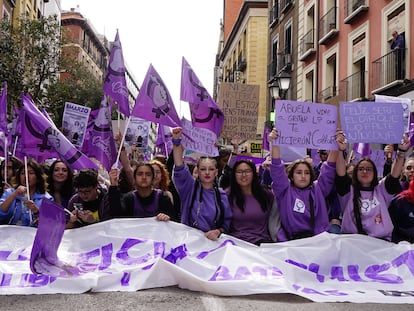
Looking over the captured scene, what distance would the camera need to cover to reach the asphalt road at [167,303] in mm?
3848

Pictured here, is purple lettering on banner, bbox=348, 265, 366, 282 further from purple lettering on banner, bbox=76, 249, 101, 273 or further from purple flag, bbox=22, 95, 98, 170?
purple flag, bbox=22, 95, 98, 170

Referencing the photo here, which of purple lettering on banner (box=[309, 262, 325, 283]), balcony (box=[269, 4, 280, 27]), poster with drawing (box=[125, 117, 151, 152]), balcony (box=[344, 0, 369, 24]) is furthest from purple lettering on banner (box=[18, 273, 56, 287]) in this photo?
balcony (box=[269, 4, 280, 27])

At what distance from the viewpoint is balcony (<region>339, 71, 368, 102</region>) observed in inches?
635

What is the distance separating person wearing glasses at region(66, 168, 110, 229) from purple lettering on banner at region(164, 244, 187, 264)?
0.90 meters

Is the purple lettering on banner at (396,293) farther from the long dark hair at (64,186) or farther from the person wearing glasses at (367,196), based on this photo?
the long dark hair at (64,186)

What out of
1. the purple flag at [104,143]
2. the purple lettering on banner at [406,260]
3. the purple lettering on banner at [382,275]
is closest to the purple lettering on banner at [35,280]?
the purple flag at [104,143]

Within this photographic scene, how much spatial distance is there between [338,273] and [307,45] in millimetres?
18115

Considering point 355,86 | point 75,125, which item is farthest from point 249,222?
point 355,86

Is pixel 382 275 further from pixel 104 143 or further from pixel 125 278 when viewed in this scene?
pixel 104 143

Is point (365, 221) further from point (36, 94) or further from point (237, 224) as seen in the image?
point (36, 94)

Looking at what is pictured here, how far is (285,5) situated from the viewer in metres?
25.6

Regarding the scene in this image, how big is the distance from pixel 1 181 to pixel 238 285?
370cm

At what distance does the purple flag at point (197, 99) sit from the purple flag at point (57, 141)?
4.40 ft

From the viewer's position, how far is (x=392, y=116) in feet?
18.6
